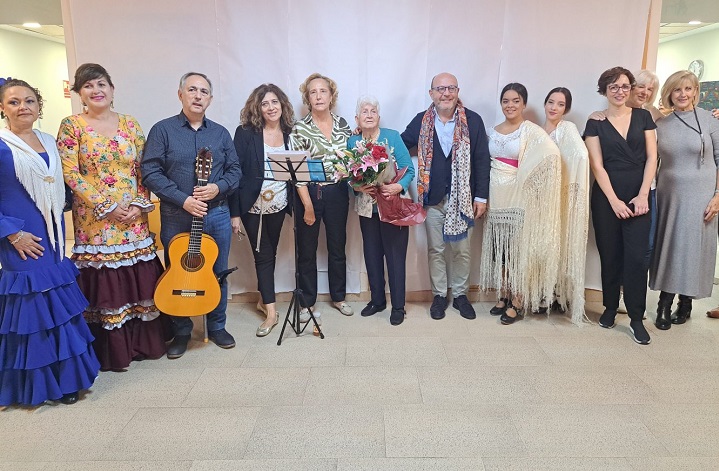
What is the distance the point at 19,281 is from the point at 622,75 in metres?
3.47

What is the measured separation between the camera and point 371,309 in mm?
3457

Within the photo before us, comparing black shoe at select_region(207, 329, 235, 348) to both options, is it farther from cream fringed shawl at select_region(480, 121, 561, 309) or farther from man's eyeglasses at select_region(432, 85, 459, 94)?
man's eyeglasses at select_region(432, 85, 459, 94)

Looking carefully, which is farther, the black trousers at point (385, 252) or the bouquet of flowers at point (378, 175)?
the black trousers at point (385, 252)

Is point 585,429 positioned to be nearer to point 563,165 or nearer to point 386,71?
point 563,165

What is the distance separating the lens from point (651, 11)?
135 inches

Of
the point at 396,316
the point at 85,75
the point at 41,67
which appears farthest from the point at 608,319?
the point at 41,67

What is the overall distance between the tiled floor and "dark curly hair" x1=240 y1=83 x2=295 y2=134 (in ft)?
4.54

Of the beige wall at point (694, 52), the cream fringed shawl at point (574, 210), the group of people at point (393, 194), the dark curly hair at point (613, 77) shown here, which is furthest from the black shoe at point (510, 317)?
the beige wall at point (694, 52)

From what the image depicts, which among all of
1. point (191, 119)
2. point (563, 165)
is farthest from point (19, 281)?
point (563, 165)

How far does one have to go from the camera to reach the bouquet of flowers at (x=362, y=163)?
9.05ft

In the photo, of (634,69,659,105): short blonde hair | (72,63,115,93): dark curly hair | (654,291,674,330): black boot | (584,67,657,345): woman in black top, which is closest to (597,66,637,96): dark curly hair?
(584,67,657,345): woman in black top

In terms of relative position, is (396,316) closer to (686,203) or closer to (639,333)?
(639,333)

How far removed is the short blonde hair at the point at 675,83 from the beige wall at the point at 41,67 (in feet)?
21.3

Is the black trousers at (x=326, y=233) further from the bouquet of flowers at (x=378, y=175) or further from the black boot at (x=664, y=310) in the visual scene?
the black boot at (x=664, y=310)
